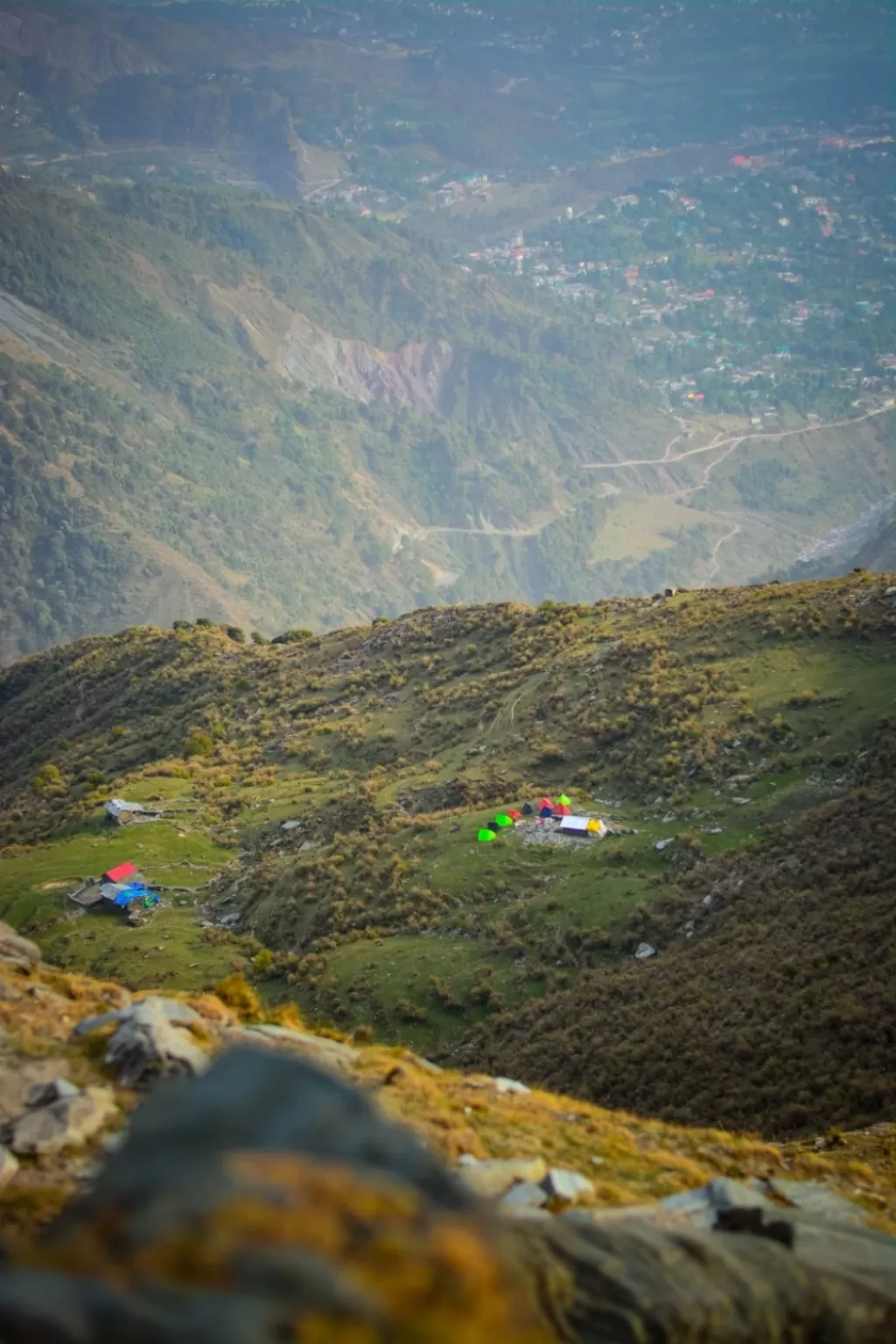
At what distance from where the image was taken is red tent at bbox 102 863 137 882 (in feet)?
194

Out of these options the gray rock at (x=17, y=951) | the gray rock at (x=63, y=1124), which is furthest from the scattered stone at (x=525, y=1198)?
the gray rock at (x=17, y=951)

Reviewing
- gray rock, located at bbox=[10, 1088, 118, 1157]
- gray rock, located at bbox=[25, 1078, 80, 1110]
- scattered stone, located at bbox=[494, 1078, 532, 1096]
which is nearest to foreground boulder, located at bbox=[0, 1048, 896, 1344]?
gray rock, located at bbox=[10, 1088, 118, 1157]

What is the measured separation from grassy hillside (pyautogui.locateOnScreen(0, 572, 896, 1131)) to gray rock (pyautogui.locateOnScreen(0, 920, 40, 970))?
14.9 meters

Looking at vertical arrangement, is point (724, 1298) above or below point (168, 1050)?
above

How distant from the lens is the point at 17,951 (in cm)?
2500

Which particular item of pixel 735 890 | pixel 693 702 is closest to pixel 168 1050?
pixel 735 890

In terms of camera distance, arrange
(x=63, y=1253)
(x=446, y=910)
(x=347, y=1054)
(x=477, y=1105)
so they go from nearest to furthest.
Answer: (x=63, y=1253)
(x=477, y=1105)
(x=347, y=1054)
(x=446, y=910)

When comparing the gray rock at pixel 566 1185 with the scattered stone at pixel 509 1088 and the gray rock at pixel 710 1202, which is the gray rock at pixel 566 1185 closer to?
the gray rock at pixel 710 1202

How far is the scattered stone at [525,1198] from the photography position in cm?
1560

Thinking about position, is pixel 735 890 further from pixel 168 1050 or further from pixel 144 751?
pixel 144 751

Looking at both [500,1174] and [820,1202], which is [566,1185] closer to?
[500,1174]

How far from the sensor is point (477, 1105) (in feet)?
68.0

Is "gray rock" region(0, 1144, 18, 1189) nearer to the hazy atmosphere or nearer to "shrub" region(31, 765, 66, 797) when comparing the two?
the hazy atmosphere

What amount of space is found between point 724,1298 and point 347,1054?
11473 mm
